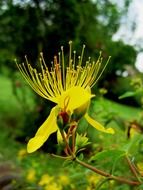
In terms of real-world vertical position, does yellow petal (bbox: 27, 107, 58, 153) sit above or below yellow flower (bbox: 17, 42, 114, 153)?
below

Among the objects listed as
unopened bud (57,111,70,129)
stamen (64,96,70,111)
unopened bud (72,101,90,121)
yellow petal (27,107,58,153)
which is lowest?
yellow petal (27,107,58,153)

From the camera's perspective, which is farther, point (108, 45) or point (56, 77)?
Answer: point (108, 45)

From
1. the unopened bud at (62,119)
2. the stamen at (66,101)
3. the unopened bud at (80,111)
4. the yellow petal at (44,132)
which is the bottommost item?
the yellow petal at (44,132)

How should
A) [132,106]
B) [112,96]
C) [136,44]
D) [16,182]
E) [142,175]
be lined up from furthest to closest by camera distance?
[132,106] < [112,96] < [136,44] < [16,182] < [142,175]

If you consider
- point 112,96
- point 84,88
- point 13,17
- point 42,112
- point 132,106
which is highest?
point 84,88

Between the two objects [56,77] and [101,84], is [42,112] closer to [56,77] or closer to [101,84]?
[101,84]

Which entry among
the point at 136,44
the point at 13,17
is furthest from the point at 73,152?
the point at 136,44
